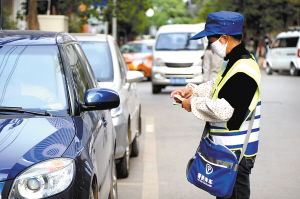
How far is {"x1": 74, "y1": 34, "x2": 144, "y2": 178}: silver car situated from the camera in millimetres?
8453

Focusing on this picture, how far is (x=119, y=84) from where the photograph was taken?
9.09 metres

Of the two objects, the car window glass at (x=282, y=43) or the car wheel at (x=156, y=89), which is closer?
the car wheel at (x=156, y=89)

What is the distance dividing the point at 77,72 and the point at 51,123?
3.59 ft

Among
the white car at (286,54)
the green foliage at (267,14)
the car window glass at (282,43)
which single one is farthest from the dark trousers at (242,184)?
the green foliage at (267,14)

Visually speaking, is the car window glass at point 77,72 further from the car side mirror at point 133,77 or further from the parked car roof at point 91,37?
the parked car roof at point 91,37

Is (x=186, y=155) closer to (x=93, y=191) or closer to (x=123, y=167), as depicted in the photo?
(x=123, y=167)

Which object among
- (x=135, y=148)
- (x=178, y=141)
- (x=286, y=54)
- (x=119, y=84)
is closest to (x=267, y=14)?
(x=286, y=54)

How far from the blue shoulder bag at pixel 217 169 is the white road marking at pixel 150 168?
2744 mm

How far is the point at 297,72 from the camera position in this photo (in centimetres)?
3297

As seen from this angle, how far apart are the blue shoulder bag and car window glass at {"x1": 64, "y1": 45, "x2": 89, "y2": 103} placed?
3.28ft

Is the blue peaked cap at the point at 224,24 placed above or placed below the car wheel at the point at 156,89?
above

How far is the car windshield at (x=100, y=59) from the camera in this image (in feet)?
30.6

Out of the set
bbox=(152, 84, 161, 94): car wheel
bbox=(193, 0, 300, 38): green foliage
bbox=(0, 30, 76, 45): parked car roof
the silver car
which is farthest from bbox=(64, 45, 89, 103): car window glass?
bbox=(193, 0, 300, 38): green foliage

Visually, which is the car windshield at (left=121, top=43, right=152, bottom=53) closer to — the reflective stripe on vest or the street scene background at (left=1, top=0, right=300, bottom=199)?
the street scene background at (left=1, top=0, right=300, bottom=199)
